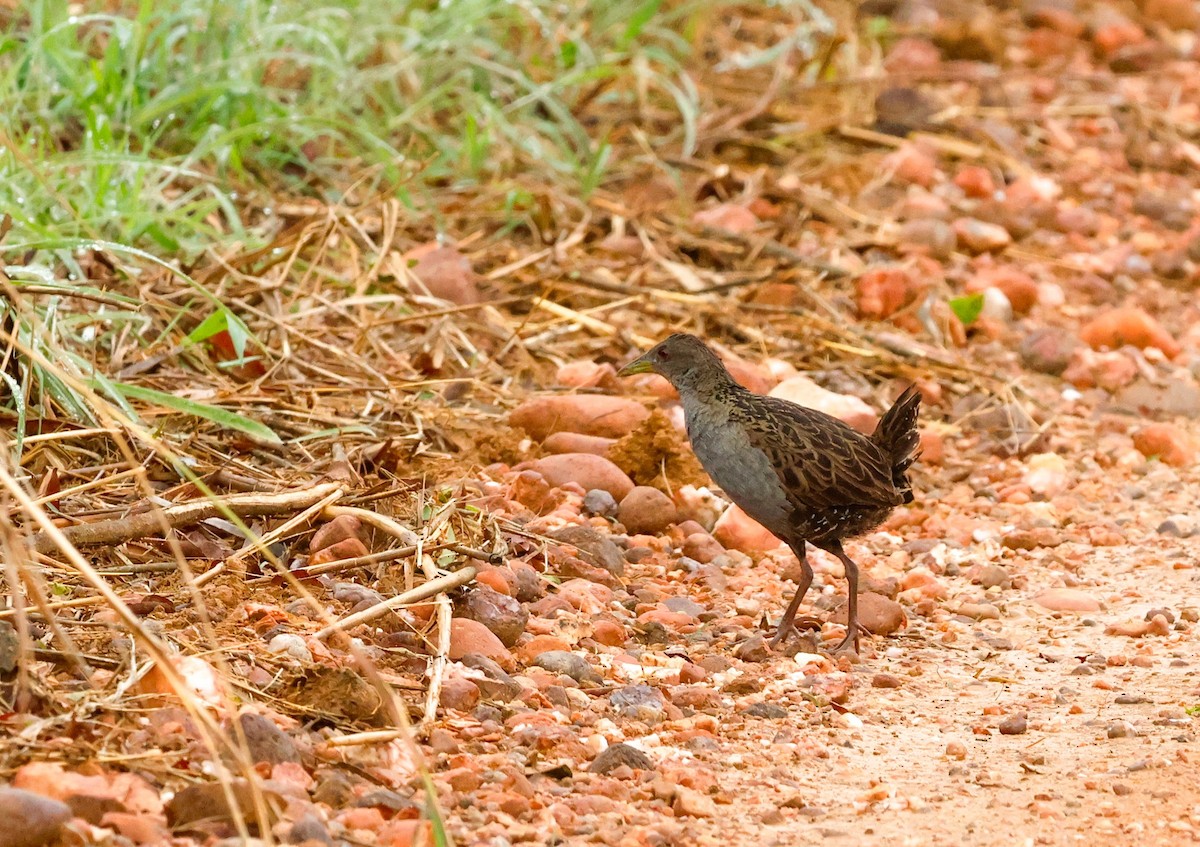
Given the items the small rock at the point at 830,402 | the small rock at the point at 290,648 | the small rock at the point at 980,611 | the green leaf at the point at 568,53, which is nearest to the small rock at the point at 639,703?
the small rock at the point at 290,648

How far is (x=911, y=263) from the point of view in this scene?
7176mm

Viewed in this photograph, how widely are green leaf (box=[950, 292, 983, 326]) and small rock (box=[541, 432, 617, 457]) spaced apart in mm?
2168

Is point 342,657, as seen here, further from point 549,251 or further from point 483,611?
point 549,251

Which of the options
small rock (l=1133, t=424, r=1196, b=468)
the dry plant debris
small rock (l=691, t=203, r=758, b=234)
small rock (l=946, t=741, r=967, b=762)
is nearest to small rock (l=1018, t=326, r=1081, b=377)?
the dry plant debris

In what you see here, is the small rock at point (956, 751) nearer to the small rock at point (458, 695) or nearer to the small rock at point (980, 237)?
the small rock at point (458, 695)

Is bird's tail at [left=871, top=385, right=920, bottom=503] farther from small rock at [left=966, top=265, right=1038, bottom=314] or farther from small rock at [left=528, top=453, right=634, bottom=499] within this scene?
small rock at [left=966, top=265, right=1038, bottom=314]

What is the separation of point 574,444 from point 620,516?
1.27 feet

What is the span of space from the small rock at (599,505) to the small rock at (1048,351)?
248cm

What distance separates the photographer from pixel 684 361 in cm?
499

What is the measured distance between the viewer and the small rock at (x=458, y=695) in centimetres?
357

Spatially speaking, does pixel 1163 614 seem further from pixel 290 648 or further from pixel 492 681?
pixel 290 648

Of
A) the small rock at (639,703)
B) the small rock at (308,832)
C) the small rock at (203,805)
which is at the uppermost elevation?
the small rock at (203,805)

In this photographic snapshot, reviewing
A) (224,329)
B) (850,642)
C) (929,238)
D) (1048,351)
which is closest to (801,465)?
(850,642)

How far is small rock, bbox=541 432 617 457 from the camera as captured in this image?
17.3 ft
